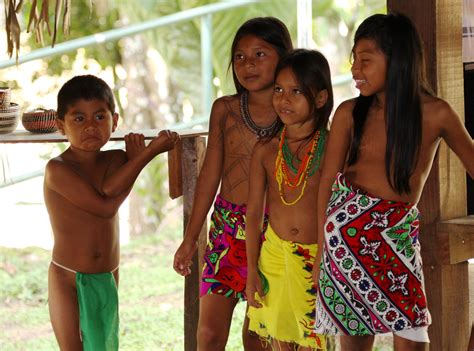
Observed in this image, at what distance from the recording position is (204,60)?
571 cm

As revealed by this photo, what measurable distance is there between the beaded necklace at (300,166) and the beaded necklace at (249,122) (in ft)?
0.63

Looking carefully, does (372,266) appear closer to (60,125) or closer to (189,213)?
(189,213)

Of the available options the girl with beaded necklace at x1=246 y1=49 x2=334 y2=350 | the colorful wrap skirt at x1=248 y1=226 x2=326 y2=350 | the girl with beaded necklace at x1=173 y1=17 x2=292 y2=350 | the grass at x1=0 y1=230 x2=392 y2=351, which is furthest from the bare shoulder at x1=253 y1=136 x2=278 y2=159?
the grass at x1=0 y1=230 x2=392 y2=351

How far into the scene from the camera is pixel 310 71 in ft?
9.84

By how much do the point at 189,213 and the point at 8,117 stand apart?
731 millimetres

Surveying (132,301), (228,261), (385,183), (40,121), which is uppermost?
(40,121)

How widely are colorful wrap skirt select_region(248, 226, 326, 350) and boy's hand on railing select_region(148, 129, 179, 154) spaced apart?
475mm

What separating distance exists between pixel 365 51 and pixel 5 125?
142cm

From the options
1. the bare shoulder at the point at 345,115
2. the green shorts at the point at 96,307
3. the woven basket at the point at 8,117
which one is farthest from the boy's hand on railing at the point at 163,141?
the bare shoulder at the point at 345,115

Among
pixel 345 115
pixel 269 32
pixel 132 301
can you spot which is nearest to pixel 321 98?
pixel 345 115

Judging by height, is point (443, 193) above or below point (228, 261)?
above

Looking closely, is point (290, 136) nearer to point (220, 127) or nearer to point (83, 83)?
point (220, 127)

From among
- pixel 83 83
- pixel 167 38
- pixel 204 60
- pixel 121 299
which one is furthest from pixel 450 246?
pixel 167 38

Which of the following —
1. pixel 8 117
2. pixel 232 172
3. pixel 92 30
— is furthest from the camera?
pixel 92 30
